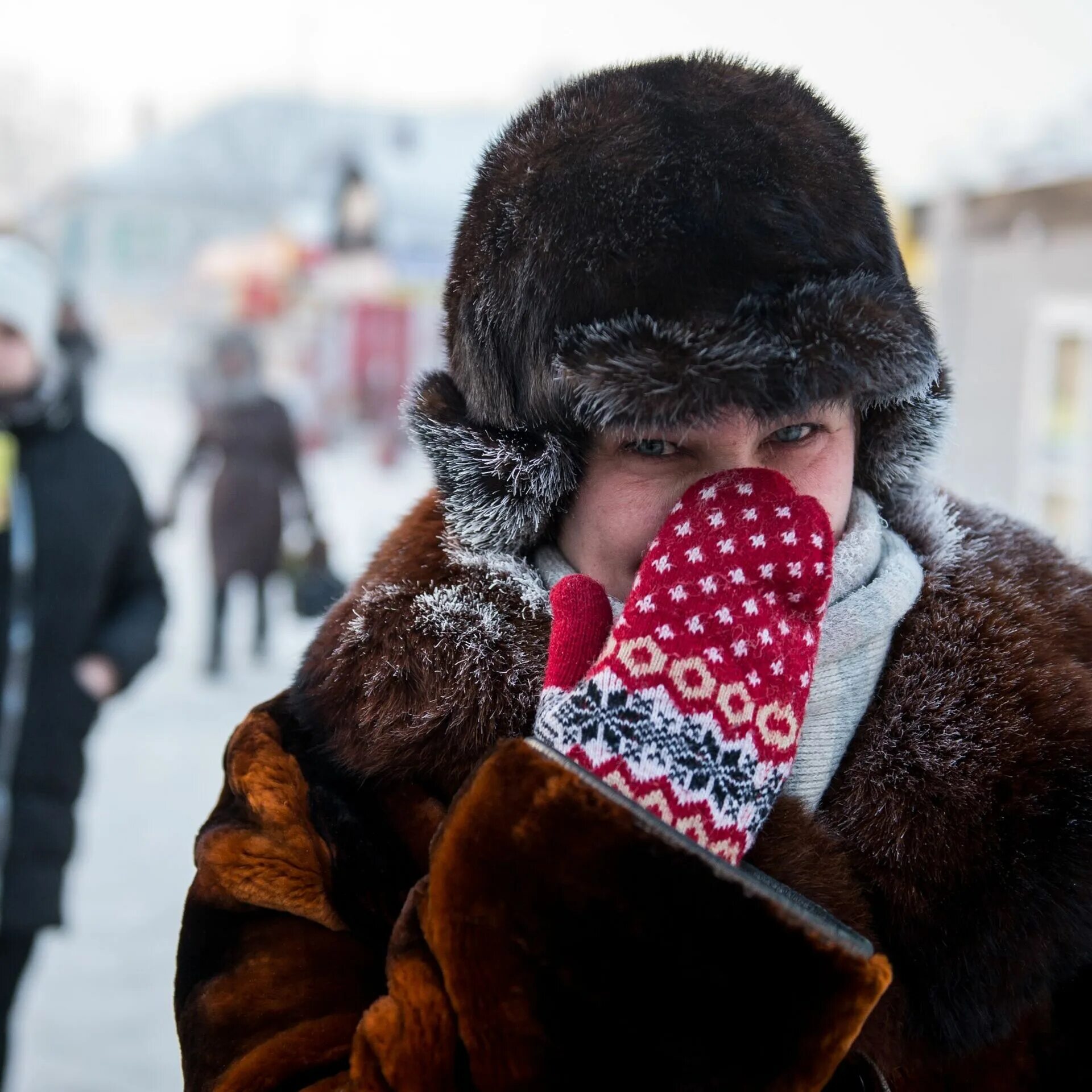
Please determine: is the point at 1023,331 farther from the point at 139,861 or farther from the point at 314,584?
the point at 139,861

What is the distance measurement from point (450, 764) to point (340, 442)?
17698 mm

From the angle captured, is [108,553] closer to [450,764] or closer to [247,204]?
[450,764]

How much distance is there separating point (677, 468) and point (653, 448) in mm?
29

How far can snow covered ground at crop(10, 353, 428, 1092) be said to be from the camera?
109 inches

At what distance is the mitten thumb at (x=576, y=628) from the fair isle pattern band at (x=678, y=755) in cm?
6

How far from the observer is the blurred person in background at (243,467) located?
611cm

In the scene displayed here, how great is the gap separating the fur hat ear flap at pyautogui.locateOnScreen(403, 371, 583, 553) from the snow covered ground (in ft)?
0.61

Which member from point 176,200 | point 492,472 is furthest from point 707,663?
point 176,200

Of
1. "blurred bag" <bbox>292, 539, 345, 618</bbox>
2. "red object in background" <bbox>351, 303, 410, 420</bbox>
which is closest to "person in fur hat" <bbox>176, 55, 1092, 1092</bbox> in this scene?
"blurred bag" <bbox>292, 539, 345, 618</bbox>

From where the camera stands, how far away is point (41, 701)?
7.59 feet

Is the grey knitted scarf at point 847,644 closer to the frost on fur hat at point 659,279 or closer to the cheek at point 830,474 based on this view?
the cheek at point 830,474

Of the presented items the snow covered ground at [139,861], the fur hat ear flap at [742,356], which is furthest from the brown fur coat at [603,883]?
the snow covered ground at [139,861]

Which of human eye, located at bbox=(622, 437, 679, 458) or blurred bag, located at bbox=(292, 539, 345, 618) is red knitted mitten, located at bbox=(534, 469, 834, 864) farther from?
blurred bag, located at bbox=(292, 539, 345, 618)

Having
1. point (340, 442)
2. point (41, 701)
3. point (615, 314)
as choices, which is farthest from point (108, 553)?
point (340, 442)
